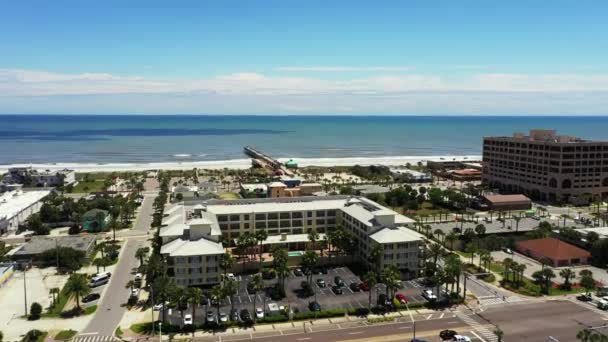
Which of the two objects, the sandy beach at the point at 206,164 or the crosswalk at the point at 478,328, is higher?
the sandy beach at the point at 206,164

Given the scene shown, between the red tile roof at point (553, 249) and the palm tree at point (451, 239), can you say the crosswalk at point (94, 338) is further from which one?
the red tile roof at point (553, 249)

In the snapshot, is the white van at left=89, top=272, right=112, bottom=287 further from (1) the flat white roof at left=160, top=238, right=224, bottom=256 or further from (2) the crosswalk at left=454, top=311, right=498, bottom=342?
(2) the crosswalk at left=454, top=311, right=498, bottom=342

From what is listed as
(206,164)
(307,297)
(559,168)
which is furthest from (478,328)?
(206,164)

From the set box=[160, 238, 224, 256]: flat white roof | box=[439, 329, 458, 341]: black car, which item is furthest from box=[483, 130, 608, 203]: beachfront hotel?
box=[160, 238, 224, 256]: flat white roof

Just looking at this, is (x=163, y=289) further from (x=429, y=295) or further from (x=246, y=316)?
(x=429, y=295)

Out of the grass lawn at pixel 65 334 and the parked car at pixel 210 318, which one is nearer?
the grass lawn at pixel 65 334

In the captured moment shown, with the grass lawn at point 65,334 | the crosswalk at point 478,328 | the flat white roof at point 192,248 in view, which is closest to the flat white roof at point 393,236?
the crosswalk at point 478,328

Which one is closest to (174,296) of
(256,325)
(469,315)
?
(256,325)

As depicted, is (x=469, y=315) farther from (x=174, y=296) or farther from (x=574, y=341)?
(x=174, y=296)
